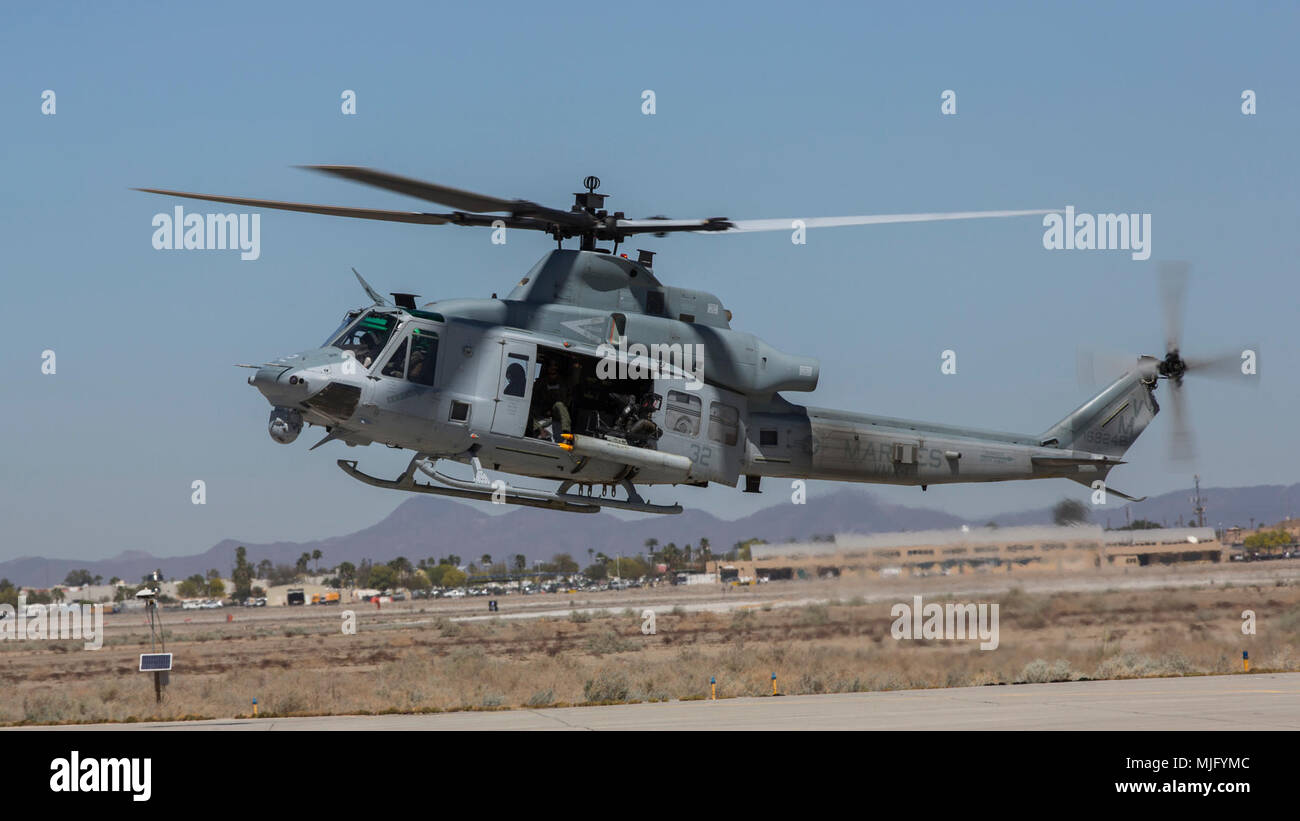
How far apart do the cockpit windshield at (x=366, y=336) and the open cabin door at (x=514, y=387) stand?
1609mm

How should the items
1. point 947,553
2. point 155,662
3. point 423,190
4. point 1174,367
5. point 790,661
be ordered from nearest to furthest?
point 423,190
point 1174,367
point 155,662
point 790,661
point 947,553

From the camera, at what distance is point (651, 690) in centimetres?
2583

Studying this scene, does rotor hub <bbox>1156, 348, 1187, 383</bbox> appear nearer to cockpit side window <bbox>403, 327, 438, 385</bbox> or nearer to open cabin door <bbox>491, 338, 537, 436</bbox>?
open cabin door <bbox>491, 338, 537, 436</bbox>

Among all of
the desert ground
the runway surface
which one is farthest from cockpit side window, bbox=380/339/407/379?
the desert ground

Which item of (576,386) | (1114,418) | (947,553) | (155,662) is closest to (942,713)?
(576,386)

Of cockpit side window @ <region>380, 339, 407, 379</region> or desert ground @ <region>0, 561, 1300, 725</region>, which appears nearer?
cockpit side window @ <region>380, 339, 407, 379</region>

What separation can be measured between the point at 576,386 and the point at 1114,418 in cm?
1136

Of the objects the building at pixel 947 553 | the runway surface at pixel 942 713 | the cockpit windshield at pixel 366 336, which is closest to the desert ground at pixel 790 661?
the building at pixel 947 553

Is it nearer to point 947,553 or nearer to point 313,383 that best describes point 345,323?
point 313,383

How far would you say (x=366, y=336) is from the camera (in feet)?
57.3

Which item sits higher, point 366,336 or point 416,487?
point 366,336

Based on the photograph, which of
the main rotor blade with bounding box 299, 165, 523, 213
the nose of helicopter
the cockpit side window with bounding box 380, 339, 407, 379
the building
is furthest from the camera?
the building

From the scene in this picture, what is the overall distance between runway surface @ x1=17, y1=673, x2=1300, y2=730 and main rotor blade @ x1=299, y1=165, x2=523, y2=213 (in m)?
7.22

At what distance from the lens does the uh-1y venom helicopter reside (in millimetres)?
17250
